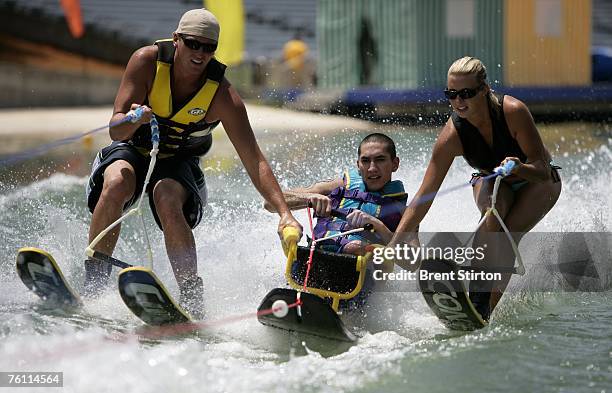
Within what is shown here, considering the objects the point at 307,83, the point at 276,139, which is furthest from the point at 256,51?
the point at 276,139

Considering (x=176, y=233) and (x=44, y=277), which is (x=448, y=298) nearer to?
(x=176, y=233)

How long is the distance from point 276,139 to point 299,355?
6.49 metres

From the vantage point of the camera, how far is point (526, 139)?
5.04 metres

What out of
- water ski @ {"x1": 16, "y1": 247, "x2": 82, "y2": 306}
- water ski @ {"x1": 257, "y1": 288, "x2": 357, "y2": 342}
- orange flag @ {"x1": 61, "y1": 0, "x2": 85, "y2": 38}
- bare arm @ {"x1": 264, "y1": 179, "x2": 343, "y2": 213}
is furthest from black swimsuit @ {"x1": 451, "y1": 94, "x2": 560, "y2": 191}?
orange flag @ {"x1": 61, "y1": 0, "x2": 85, "y2": 38}

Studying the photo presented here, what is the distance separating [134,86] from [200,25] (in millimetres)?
486

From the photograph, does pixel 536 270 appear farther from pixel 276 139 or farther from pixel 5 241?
pixel 276 139

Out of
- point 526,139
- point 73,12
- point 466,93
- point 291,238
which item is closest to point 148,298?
point 291,238

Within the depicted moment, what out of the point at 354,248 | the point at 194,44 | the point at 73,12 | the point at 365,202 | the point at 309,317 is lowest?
the point at 309,317

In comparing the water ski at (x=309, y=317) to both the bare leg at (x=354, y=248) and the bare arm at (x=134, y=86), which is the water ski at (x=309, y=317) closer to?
the bare leg at (x=354, y=248)

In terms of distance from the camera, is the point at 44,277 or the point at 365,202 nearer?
the point at 44,277

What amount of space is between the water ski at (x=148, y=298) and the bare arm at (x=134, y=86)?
786 mm

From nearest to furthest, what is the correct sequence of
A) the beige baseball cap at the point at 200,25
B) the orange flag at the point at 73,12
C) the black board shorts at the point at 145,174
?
the beige baseball cap at the point at 200,25 < the black board shorts at the point at 145,174 < the orange flag at the point at 73,12

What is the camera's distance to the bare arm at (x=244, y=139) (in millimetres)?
5293

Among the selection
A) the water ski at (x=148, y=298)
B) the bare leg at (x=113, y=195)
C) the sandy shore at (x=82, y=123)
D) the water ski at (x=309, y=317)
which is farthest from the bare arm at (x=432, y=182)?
the sandy shore at (x=82, y=123)
